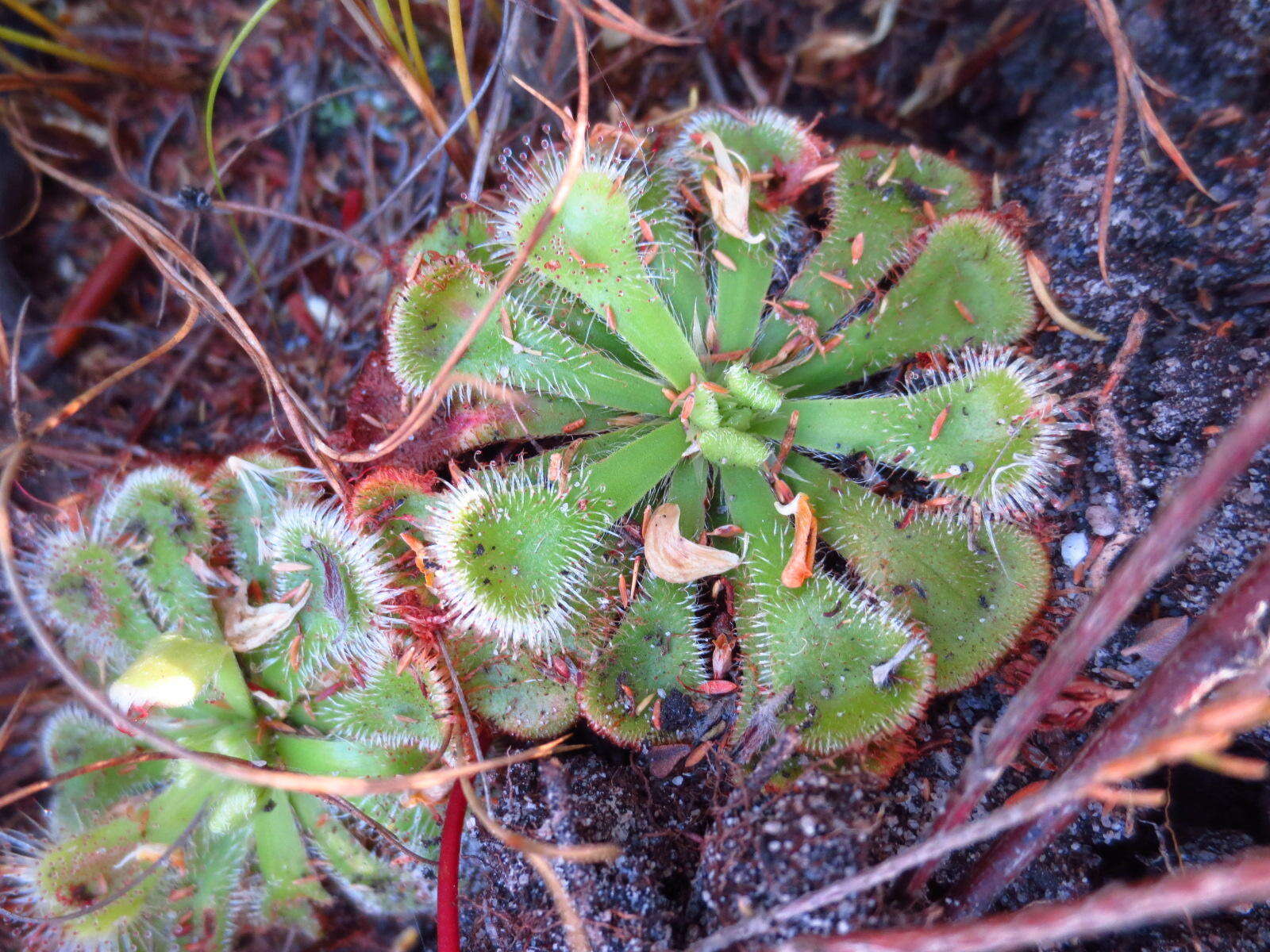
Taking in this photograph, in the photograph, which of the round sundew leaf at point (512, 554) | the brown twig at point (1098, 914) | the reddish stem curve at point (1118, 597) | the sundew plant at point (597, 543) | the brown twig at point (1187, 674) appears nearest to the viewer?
the brown twig at point (1098, 914)

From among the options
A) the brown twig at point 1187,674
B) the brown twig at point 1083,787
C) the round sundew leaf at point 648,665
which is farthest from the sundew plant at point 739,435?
the brown twig at point 1083,787

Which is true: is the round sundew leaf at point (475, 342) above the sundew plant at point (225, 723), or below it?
above

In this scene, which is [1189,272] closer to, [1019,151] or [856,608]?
[1019,151]

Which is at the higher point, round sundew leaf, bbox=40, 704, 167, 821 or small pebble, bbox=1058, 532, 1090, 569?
small pebble, bbox=1058, 532, 1090, 569

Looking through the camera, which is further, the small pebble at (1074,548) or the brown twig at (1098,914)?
the small pebble at (1074,548)

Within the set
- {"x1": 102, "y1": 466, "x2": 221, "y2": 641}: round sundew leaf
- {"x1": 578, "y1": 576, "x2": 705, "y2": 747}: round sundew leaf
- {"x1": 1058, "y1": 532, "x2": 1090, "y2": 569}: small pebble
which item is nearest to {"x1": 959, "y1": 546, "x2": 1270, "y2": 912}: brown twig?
{"x1": 1058, "y1": 532, "x2": 1090, "y2": 569}: small pebble

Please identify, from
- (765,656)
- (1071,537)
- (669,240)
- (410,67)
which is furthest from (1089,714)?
(410,67)

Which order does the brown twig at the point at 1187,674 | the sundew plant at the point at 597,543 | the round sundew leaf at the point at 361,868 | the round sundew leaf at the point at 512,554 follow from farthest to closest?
the round sundew leaf at the point at 361,868 → the sundew plant at the point at 597,543 → the round sundew leaf at the point at 512,554 → the brown twig at the point at 1187,674

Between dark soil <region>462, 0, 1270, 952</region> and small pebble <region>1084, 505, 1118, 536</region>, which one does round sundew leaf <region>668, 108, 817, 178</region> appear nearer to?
dark soil <region>462, 0, 1270, 952</region>

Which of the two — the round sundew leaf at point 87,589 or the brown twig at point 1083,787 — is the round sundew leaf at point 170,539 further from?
the brown twig at point 1083,787
